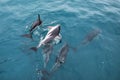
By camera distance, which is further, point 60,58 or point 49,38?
point 49,38

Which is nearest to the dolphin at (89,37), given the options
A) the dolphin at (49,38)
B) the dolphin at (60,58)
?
the dolphin at (49,38)

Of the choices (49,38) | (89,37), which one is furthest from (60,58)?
(89,37)

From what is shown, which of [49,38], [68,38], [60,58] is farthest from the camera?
[68,38]

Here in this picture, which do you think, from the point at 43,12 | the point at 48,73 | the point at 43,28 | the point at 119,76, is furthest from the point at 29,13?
the point at 119,76

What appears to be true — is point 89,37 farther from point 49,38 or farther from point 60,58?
point 60,58

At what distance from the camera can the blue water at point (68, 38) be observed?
8977mm

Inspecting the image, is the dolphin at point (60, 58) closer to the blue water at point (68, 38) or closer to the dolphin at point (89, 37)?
the blue water at point (68, 38)

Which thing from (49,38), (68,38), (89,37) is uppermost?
(49,38)

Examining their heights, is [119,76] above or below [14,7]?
below

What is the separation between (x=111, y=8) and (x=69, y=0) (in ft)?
9.38

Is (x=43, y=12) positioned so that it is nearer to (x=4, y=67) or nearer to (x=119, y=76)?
(x=4, y=67)

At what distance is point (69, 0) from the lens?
14.6m

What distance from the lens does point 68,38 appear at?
421 inches

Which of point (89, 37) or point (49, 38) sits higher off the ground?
point (49, 38)
